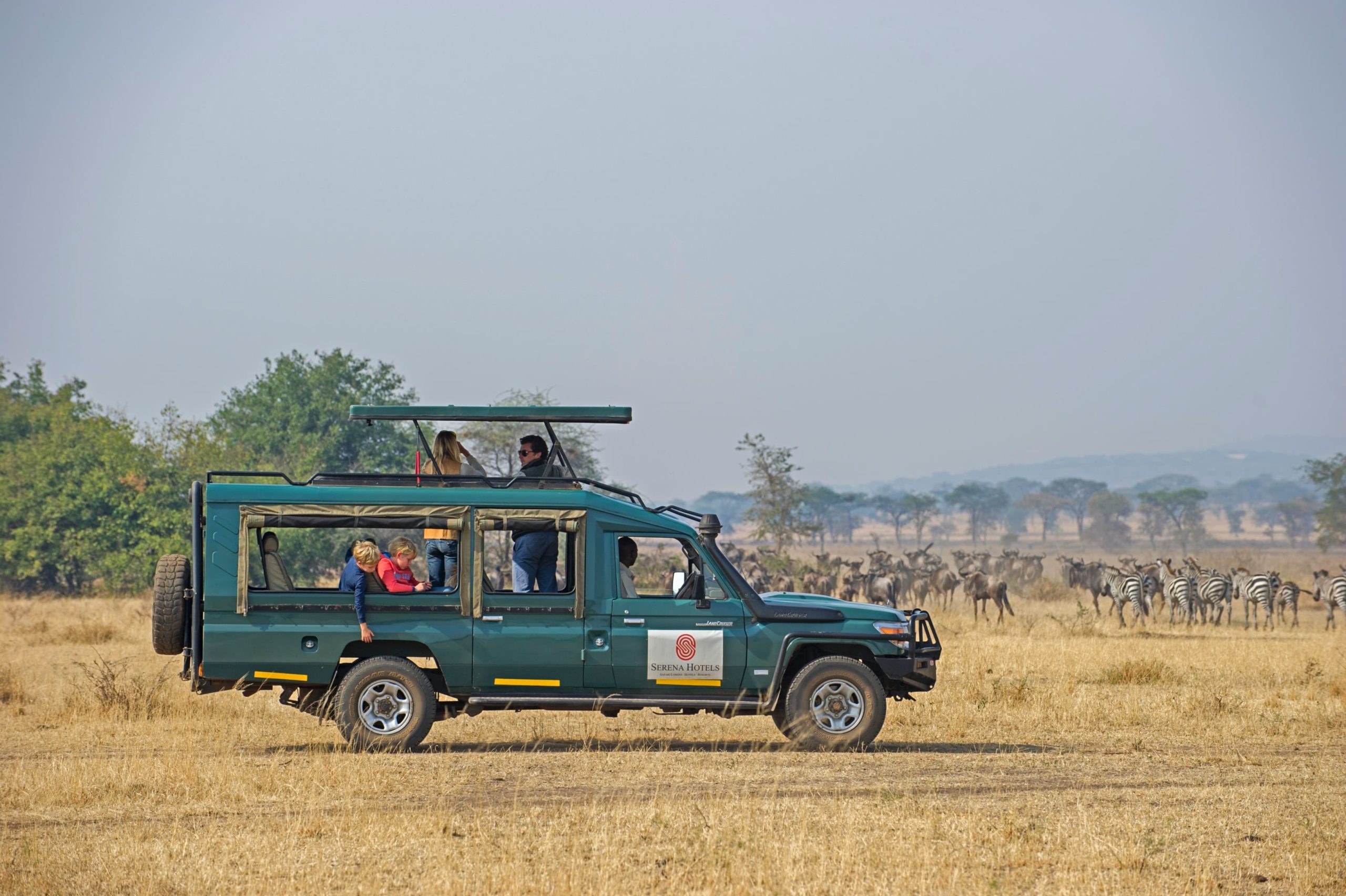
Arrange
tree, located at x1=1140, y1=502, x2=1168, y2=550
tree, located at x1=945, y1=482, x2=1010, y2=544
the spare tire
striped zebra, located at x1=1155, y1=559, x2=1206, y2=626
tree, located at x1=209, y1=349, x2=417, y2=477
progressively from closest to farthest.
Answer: the spare tire < striped zebra, located at x1=1155, y1=559, x2=1206, y2=626 < tree, located at x1=209, y1=349, x2=417, y2=477 < tree, located at x1=1140, y1=502, x2=1168, y2=550 < tree, located at x1=945, y1=482, x2=1010, y2=544

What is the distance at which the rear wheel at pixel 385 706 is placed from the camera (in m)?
12.7

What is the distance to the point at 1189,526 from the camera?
428 feet

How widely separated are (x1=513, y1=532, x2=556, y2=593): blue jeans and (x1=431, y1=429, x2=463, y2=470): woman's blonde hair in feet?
3.51

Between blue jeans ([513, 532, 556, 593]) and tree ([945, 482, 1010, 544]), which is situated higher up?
tree ([945, 482, 1010, 544])

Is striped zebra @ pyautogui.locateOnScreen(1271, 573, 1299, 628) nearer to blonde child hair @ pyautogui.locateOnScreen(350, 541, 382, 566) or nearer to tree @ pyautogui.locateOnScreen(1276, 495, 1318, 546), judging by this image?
blonde child hair @ pyautogui.locateOnScreen(350, 541, 382, 566)

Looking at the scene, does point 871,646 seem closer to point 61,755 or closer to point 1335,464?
point 61,755

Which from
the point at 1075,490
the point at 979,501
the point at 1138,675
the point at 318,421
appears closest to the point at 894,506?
the point at 979,501

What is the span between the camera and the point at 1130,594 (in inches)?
1380

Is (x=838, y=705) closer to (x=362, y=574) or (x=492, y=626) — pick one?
(x=492, y=626)

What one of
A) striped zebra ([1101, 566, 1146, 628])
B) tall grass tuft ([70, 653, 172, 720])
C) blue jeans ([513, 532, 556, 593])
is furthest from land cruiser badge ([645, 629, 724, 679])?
striped zebra ([1101, 566, 1146, 628])

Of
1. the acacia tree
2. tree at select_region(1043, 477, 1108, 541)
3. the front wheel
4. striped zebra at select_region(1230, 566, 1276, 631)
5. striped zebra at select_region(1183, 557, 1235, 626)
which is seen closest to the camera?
the front wheel

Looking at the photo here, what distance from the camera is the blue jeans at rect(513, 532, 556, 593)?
13125mm

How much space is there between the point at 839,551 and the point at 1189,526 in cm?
3570

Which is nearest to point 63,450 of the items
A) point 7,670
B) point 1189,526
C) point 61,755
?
point 7,670
